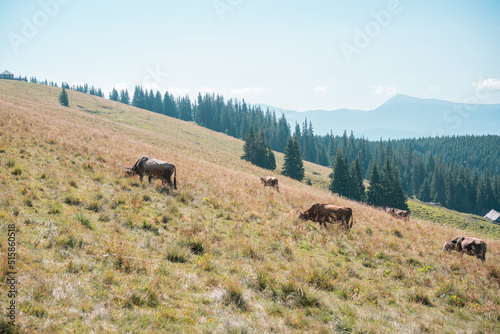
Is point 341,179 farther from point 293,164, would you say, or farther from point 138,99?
point 138,99

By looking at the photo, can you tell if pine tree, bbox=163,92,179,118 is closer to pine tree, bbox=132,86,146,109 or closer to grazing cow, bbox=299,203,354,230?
pine tree, bbox=132,86,146,109

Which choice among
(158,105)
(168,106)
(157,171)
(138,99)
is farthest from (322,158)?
(157,171)

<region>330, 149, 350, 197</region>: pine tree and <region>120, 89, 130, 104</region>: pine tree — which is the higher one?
<region>120, 89, 130, 104</region>: pine tree

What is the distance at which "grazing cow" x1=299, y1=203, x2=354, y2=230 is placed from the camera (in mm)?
10727

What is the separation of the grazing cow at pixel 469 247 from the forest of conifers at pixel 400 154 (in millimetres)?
52391

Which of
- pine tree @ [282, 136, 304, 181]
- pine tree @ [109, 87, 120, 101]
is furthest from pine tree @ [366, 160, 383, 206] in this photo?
pine tree @ [109, 87, 120, 101]

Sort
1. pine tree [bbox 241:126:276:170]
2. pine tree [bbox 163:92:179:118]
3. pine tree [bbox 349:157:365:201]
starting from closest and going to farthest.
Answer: pine tree [bbox 349:157:365:201] < pine tree [bbox 241:126:276:170] < pine tree [bbox 163:92:179:118]

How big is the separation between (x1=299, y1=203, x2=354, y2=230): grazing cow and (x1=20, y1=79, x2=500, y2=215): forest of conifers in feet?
173

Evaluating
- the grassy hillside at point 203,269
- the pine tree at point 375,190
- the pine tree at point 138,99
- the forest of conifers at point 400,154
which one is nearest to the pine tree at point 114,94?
the forest of conifers at point 400,154

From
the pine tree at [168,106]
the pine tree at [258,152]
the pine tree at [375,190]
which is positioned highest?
the pine tree at [168,106]

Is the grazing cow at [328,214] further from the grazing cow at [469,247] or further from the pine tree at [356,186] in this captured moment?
the pine tree at [356,186]

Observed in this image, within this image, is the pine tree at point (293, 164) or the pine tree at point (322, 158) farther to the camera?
the pine tree at point (322, 158)

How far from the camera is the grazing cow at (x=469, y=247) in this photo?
957 cm

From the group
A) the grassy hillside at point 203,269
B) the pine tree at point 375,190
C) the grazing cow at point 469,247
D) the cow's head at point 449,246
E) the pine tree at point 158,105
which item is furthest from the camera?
the pine tree at point 158,105
